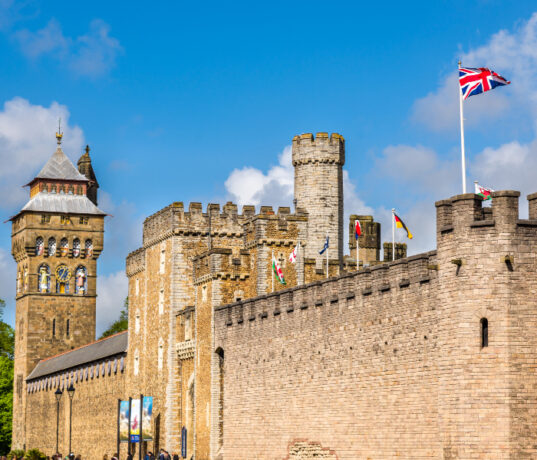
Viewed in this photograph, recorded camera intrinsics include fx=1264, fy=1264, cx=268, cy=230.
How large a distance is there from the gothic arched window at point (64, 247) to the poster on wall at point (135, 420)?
4553 centimetres

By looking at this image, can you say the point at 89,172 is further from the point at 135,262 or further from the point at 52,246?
the point at 135,262

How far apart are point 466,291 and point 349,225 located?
126 ft

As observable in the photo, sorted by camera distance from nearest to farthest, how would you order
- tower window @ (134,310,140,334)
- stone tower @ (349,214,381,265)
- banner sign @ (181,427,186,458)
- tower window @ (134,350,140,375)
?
1. banner sign @ (181,427,186,458)
2. tower window @ (134,350,140,375)
3. tower window @ (134,310,140,334)
4. stone tower @ (349,214,381,265)

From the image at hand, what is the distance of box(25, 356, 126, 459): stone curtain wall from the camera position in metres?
76.8

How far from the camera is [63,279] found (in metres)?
107

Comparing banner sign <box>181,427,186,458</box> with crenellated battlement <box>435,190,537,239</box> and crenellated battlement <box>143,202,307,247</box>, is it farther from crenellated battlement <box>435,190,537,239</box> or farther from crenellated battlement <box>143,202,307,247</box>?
crenellated battlement <box>435,190,537,239</box>

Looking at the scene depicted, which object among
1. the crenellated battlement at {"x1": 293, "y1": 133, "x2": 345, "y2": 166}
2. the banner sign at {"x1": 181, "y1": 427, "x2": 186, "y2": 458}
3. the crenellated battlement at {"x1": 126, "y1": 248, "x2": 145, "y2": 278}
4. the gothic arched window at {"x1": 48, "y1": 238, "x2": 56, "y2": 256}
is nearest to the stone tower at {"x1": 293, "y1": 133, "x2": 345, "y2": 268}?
the crenellated battlement at {"x1": 293, "y1": 133, "x2": 345, "y2": 166}

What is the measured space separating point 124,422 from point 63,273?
1733 inches

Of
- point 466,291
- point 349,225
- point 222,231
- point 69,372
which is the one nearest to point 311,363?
point 466,291

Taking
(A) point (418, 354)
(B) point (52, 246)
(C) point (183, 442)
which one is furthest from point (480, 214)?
(B) point (52, 246)

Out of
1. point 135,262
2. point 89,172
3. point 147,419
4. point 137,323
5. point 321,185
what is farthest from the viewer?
point 89,172

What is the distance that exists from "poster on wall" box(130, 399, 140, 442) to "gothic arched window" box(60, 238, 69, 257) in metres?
45.5

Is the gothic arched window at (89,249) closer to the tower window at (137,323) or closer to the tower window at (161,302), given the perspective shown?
the tower window at (137,323)

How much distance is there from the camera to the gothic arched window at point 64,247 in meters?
107
